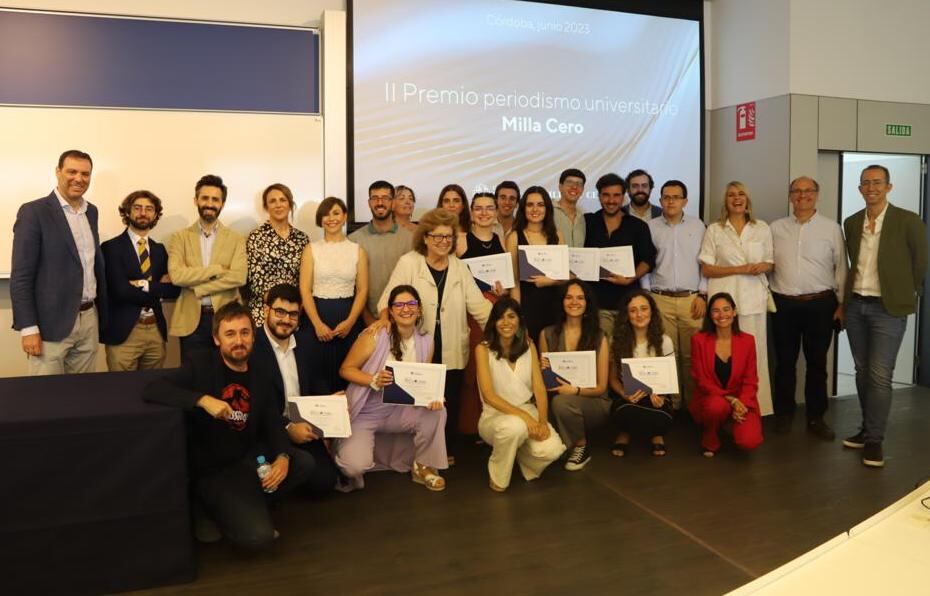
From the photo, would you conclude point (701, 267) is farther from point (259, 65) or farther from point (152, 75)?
A: point (152, 75)

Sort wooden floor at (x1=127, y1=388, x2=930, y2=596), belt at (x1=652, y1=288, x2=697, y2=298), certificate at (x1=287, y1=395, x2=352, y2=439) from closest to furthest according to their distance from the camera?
wooden floor at (x1=127, y1=388, x2=930, y2=596) < certificate at (x1=287, y1=395, x2=352, y2=439) < belt at (x1=652, y1=288, x2=697, y2=298)

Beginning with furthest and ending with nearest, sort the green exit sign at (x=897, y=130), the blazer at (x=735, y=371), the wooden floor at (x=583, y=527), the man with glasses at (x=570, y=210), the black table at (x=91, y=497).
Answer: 1. the green exit sign at (x=897, y=130)
2. the man with glasses at (x=570, y=210)
3. the blazer at (x=735, y=371)
4. the wooden floor at (x=583, y=527)
5. the black table at (x=91, y=497)

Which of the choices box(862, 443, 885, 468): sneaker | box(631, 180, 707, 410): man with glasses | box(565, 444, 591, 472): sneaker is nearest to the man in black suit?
box(565, 444, 591, 472): sneaker

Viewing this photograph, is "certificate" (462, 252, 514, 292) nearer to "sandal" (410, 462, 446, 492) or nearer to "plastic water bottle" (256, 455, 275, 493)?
"sandal" (410, 462, 446, 492)

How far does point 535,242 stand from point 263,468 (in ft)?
7.36

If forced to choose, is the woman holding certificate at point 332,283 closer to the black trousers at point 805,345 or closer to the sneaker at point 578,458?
the sneaker at point 578,458

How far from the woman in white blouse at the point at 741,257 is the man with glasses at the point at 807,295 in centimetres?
12

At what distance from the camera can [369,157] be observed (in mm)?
5156

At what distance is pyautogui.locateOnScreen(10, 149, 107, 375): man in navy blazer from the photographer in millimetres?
3500

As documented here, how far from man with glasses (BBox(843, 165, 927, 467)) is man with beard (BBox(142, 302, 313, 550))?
337 cm

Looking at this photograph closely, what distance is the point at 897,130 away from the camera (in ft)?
19.0

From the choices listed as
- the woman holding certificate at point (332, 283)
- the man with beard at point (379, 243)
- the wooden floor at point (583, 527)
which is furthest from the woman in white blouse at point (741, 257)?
the woman holding certificate at point (332, 283)

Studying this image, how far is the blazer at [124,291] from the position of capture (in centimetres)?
393

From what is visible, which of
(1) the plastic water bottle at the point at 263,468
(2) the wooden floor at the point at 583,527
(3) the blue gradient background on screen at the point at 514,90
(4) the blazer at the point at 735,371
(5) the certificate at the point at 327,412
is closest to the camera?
(2) the wooden floor at the point at 583,527
